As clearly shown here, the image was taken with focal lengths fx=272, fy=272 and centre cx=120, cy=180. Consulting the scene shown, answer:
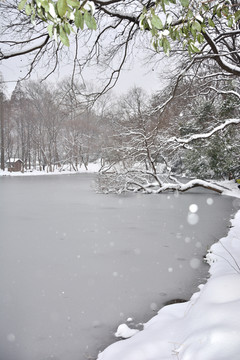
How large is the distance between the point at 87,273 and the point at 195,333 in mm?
2733

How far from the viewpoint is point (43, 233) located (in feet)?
24.8

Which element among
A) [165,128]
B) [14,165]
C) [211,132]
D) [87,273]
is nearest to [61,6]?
[87,273]

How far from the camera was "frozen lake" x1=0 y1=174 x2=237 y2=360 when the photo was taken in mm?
3119

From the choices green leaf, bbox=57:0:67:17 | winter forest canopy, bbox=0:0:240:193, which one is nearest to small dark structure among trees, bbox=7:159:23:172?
winter forest canopy, bbox=0:0:240:193

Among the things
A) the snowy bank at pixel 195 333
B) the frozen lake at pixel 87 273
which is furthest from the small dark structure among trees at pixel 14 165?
the snowy bank at pixel 195 333

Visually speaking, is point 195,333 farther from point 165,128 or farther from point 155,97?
point 165,128

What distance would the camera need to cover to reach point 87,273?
480 cm

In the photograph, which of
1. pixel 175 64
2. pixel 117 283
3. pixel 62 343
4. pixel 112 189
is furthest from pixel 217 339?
pixel 112 189

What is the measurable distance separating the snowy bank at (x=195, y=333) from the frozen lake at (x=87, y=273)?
301mm

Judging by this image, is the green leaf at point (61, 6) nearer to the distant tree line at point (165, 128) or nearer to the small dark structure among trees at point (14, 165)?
the distant tree line at point (165, 128)

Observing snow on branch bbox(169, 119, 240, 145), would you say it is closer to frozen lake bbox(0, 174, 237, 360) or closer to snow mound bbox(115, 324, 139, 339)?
frozen lake bbox(0, 174, 237, 360)

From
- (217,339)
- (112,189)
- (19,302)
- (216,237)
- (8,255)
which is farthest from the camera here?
(112,189)

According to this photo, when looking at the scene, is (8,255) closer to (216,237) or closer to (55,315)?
(55,315)

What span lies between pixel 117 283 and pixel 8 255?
2.70m
